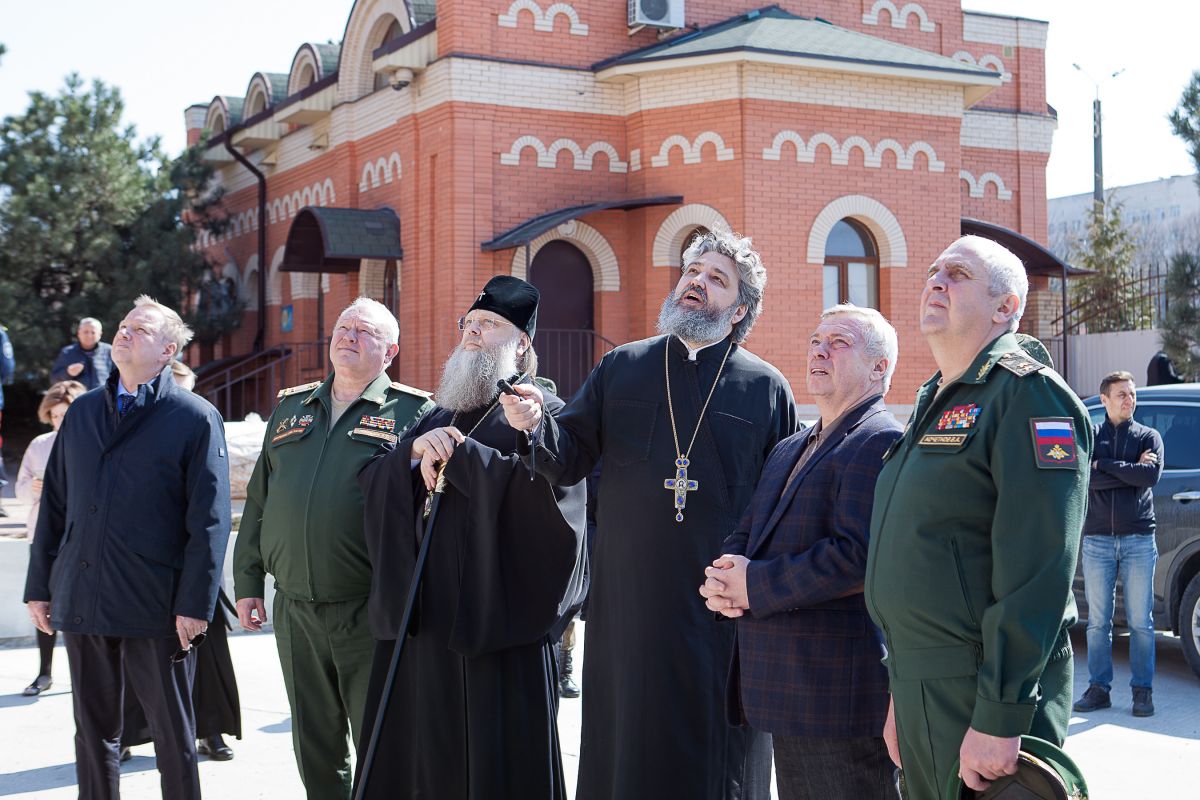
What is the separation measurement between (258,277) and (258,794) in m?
18.4

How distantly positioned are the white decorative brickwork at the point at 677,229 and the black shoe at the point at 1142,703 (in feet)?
33.8

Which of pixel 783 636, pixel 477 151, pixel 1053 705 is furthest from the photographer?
pixel 477 151

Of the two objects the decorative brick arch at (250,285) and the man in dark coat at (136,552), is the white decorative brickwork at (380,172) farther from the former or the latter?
the man in dark coat at (136,552)

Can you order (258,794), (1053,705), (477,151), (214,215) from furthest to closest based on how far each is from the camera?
(214,215) → (477,151) → (258,794) → (1053,705)

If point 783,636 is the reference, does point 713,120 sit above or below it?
above

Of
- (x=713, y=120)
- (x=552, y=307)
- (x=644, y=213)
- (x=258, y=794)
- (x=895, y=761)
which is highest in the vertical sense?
(x=713, y=120)

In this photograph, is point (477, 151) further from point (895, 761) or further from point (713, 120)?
point (895, 761)

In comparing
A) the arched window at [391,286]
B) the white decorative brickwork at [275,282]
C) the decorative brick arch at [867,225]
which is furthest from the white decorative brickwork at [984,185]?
the white decorative brickwork at [275,282]

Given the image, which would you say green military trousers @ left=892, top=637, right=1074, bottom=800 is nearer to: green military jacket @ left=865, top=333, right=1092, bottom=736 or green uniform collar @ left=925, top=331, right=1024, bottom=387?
green military jacket @ left=865, top=333, right=1092, bottom=736

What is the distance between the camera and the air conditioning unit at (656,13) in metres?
17.5

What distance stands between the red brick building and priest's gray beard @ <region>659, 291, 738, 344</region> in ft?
38.8

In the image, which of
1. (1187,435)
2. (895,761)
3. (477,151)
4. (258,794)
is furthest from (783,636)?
(477,151)

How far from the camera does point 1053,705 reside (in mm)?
3051

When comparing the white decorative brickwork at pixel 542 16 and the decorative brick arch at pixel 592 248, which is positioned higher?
the white decorative brickwork at pixel 542 16
